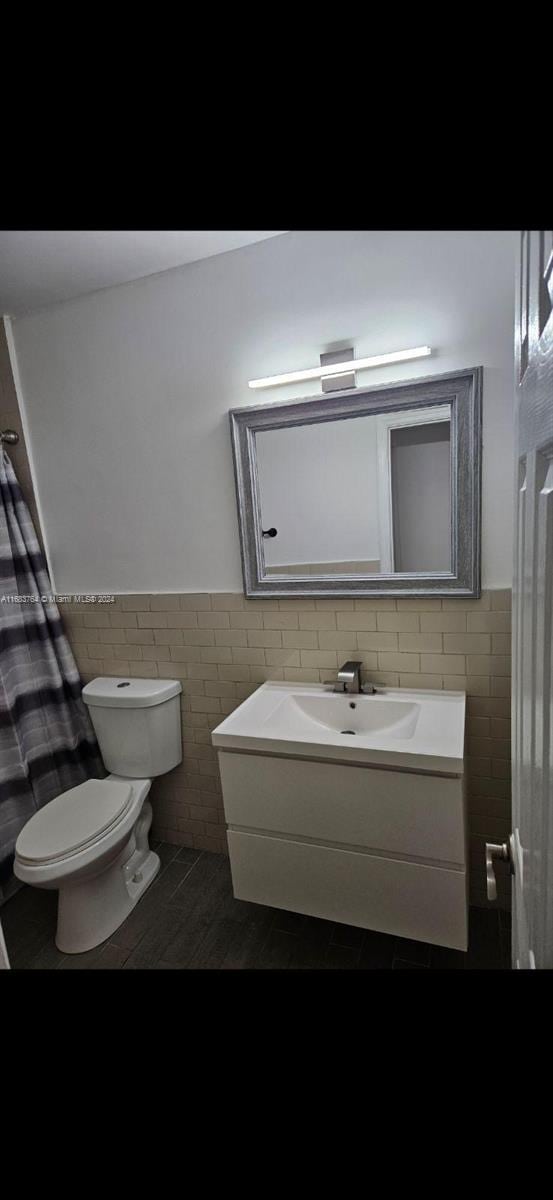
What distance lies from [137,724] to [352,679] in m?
0.83

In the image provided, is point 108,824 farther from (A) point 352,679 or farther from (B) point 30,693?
(A) point 352,679

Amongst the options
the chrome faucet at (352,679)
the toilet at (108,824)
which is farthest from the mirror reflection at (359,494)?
the toilet at (108,824)

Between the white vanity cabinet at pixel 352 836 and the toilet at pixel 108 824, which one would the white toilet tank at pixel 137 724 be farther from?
the white vanity cabinet at pixel 352 836

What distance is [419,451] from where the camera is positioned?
57.7 inches

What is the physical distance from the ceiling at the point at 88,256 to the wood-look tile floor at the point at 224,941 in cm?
206

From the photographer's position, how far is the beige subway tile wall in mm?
1495

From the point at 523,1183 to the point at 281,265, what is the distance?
1.82 metres

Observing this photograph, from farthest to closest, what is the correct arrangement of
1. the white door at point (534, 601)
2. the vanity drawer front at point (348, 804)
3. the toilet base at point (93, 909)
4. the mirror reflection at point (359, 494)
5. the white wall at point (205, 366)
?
1. the toilet base at point (93, 909)
2. the mirror reflection at point (359, 494)
3. the white wall at point (205, 366)
4. the vanity drawer front at point (348, 804)
5. the white door at point (534, 601)

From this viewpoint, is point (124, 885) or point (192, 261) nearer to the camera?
point (192, 261)

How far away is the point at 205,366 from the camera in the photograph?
5.49 feet

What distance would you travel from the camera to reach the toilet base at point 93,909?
5.30 ft

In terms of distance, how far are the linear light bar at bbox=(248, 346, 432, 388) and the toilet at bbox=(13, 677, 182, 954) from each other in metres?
1.10
